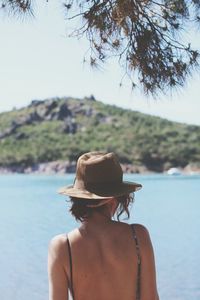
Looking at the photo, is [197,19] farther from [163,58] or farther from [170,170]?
[170,170]

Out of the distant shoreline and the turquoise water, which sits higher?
the turquoise water

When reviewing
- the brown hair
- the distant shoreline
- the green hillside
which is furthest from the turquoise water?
the green hillside

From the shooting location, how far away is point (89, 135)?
9669 cm

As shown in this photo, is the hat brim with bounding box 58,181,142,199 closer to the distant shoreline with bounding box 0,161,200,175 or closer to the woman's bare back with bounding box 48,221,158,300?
the woman's bare back with bounding box 48,221,158,300

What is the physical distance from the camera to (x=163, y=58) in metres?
3.81

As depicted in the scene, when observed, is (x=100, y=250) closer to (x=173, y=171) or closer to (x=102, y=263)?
(x=102, y=263)

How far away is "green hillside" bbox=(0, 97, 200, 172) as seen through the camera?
82812 millimetres

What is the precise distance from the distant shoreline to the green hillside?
0.71 metres

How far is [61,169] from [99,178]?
287 ft

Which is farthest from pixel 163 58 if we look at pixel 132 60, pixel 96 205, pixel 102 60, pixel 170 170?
pixel 170 170

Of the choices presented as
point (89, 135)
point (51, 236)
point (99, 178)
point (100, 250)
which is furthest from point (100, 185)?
point (89, 135)

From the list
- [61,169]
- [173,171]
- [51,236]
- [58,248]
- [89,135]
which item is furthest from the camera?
[89,135]

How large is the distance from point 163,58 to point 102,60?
46 cm

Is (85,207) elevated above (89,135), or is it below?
above
